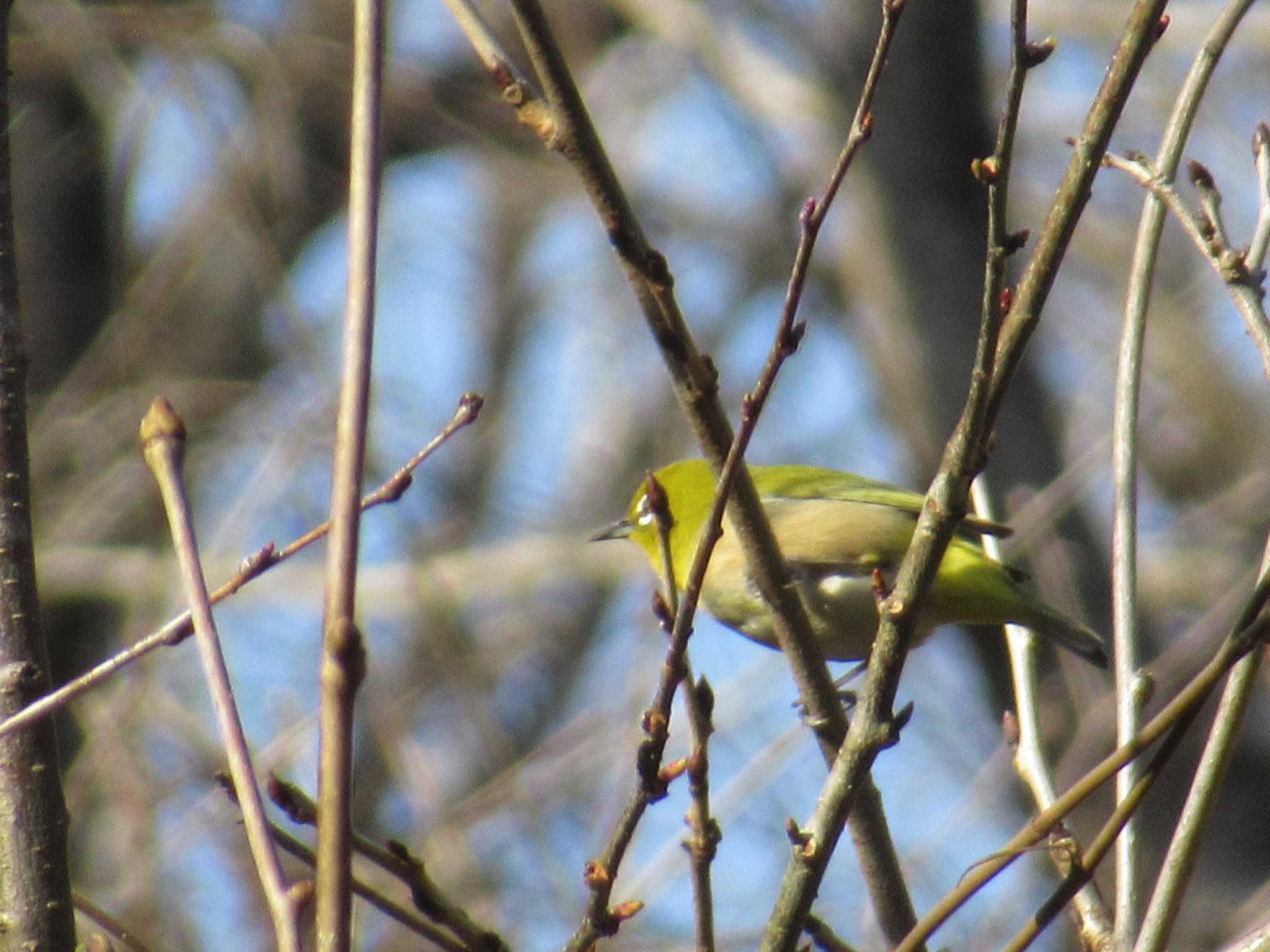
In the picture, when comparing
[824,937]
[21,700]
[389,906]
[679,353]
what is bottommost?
[389,906]

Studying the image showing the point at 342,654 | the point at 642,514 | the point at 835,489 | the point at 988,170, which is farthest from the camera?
the point at 642,514

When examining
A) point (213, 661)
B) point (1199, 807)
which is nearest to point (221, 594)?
point (213, 661)

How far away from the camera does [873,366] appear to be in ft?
31.7

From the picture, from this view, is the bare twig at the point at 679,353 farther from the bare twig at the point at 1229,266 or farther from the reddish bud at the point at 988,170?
the bare twig at the point at 1229,266

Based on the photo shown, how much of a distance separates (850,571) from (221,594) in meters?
3.16

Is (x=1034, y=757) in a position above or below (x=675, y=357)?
below

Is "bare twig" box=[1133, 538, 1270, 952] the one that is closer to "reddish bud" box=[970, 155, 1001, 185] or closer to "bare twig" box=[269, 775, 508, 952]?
"reddish bud" box=[970, 155, 1001, 185]

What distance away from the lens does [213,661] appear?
55.9 inches

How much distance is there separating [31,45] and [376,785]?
190 inches

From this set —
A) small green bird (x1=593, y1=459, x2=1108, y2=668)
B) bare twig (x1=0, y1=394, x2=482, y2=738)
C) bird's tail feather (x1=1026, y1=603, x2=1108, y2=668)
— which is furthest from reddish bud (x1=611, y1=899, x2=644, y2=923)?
bird's tail feather (x1=1026, y1=603, x2=1108, y2=668)

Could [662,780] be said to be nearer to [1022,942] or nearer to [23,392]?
[1022,942]

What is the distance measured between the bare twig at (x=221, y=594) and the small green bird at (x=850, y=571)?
2.14 metres

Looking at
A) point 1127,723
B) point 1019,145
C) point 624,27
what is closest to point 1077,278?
point 1019,145

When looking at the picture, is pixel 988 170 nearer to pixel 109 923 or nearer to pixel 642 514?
pixel 109 923
